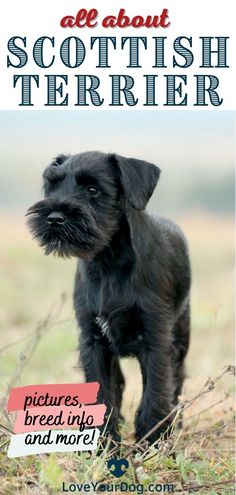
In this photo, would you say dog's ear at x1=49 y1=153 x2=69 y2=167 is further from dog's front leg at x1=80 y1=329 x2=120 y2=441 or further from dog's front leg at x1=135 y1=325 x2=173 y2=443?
dog's front leg at x1=135 y1=325 x2=173 y2=443

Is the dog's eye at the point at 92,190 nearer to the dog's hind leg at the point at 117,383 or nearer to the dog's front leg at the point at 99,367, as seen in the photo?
the dog's front leg at the point at 99,367

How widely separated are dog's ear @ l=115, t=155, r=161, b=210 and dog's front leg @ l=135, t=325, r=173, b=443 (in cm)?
87

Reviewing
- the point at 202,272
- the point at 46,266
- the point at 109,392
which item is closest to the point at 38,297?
the point at 46,266

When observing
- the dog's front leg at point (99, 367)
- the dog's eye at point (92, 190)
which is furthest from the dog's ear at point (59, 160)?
the dog's front leg at point (99, 367)

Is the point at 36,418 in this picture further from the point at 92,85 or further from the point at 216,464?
the point at 92,85

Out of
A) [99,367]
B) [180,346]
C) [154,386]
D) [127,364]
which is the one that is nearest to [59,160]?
[99,367]

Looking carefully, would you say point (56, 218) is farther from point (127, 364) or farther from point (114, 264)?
point (127, 364)

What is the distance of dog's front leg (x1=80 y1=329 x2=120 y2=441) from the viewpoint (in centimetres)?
565

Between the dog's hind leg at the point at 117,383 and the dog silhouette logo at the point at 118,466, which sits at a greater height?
the dog's hind leg at the point at 117,383

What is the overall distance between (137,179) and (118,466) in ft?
6.03

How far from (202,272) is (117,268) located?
29.5 feet

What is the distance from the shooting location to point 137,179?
5535 millimetres

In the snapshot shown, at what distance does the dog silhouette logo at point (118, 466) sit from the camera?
4.96 meters

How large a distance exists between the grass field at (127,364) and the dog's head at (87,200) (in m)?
0.59
